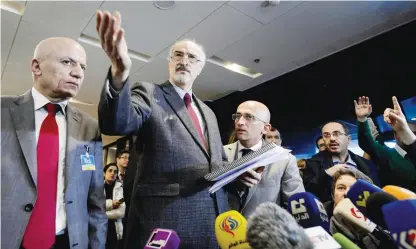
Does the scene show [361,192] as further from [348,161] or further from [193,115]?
[348,161]

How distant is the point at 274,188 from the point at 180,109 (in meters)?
0.68

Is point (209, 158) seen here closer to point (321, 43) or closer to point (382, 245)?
point (382, 245)

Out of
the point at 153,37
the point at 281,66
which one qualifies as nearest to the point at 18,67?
the point at 153,37

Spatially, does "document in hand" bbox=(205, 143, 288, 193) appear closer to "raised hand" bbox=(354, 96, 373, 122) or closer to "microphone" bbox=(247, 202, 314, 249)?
"microphone" bbox=(247, 202, 314, 249)

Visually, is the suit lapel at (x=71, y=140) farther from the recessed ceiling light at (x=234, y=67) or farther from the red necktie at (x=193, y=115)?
the recessed ceiling light at (x=234, y=67)

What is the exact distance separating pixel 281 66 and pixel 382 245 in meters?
3.02

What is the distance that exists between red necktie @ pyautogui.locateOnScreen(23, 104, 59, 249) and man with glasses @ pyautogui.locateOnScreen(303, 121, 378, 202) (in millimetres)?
1659

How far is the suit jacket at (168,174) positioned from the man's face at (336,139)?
4.66 ft

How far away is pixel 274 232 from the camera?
1.95ft

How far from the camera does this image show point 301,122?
13.5 ft

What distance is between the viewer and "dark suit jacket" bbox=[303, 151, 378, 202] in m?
2.10

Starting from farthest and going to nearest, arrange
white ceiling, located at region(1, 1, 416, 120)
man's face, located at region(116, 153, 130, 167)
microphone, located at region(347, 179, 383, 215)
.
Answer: man's face, located at region(116, 153, 130, 167), white ceiling, located at region(1, 1, 416, 120), microphone, located at region(347, 179, 383, 215)

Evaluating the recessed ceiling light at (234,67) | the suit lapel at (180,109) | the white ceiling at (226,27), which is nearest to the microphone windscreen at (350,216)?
the suit lapel at (180,109)

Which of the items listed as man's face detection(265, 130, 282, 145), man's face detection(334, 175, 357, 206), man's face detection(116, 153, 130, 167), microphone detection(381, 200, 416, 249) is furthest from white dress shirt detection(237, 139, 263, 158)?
man's face detection(116, 153, 130, 167)
